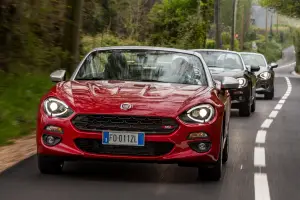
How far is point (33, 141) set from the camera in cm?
1105

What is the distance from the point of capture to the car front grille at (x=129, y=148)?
751cm

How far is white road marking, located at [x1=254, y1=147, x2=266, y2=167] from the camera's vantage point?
30.8 feet

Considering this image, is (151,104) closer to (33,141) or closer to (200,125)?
(200,125)

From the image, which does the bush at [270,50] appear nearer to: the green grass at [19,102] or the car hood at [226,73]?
the car hood at [226,73]

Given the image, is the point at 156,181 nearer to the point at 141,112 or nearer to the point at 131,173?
the point at 131,173

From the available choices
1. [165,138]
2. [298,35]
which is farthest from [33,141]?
[298,35]

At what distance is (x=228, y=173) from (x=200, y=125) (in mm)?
1189

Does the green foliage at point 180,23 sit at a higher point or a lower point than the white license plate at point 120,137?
lower

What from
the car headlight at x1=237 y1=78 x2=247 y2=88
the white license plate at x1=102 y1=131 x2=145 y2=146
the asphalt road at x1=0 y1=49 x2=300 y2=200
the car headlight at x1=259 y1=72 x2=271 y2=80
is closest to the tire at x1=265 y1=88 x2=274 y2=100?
the car headlight at x1=259 y1=72 x2=271 y2=80

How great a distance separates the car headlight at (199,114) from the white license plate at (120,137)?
47cm

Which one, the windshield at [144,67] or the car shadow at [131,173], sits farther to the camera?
the windshield at [144,67]

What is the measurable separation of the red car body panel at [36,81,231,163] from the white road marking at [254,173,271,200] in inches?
21.1

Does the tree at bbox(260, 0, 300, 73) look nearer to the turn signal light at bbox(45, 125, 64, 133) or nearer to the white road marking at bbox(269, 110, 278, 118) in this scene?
the white road marking at bbox(269, 110, 278, 118)

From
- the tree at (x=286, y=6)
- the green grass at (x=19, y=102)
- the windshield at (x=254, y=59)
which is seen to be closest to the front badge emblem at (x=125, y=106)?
the green grass at (x=19, y=102)
